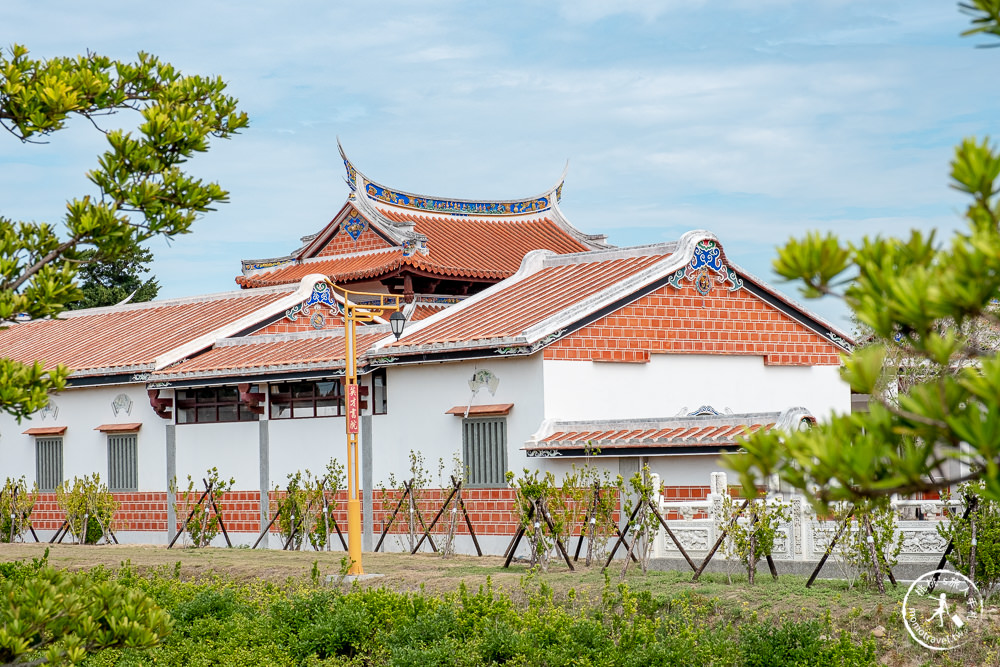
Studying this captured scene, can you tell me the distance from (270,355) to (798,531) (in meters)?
10.3

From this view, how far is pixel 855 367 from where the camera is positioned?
147 inches

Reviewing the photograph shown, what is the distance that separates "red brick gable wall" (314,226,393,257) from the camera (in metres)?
28.7

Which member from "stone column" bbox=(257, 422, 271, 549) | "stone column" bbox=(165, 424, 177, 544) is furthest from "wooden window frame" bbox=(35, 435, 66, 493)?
"stone column" bbox=(257, 422, 271, 549)

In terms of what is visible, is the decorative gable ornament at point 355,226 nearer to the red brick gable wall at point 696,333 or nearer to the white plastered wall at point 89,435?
the white plastered wall at point 89,435

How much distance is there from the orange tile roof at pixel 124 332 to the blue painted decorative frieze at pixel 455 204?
5185mm

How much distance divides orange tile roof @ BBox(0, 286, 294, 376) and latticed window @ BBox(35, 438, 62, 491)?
1.46 metres

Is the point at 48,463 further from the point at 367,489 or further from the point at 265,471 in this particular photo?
the point at 367,489

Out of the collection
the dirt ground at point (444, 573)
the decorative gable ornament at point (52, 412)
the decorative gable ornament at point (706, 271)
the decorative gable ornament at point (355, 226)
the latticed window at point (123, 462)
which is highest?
the decorative gable ornament at point (355, 226)

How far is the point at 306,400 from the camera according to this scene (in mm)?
20438

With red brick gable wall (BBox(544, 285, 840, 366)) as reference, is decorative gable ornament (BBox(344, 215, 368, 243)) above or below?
above

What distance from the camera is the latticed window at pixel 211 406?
842 inches

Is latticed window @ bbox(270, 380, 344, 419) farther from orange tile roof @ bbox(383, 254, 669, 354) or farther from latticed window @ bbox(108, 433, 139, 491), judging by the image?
latticed window @ bbox(108, 433, 139, 491)

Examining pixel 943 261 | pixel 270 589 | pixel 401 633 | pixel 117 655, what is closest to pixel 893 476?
pixel 943 261

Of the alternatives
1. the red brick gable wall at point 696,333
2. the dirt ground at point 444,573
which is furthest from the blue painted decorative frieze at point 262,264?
the red brick gable wall at point 696,333
